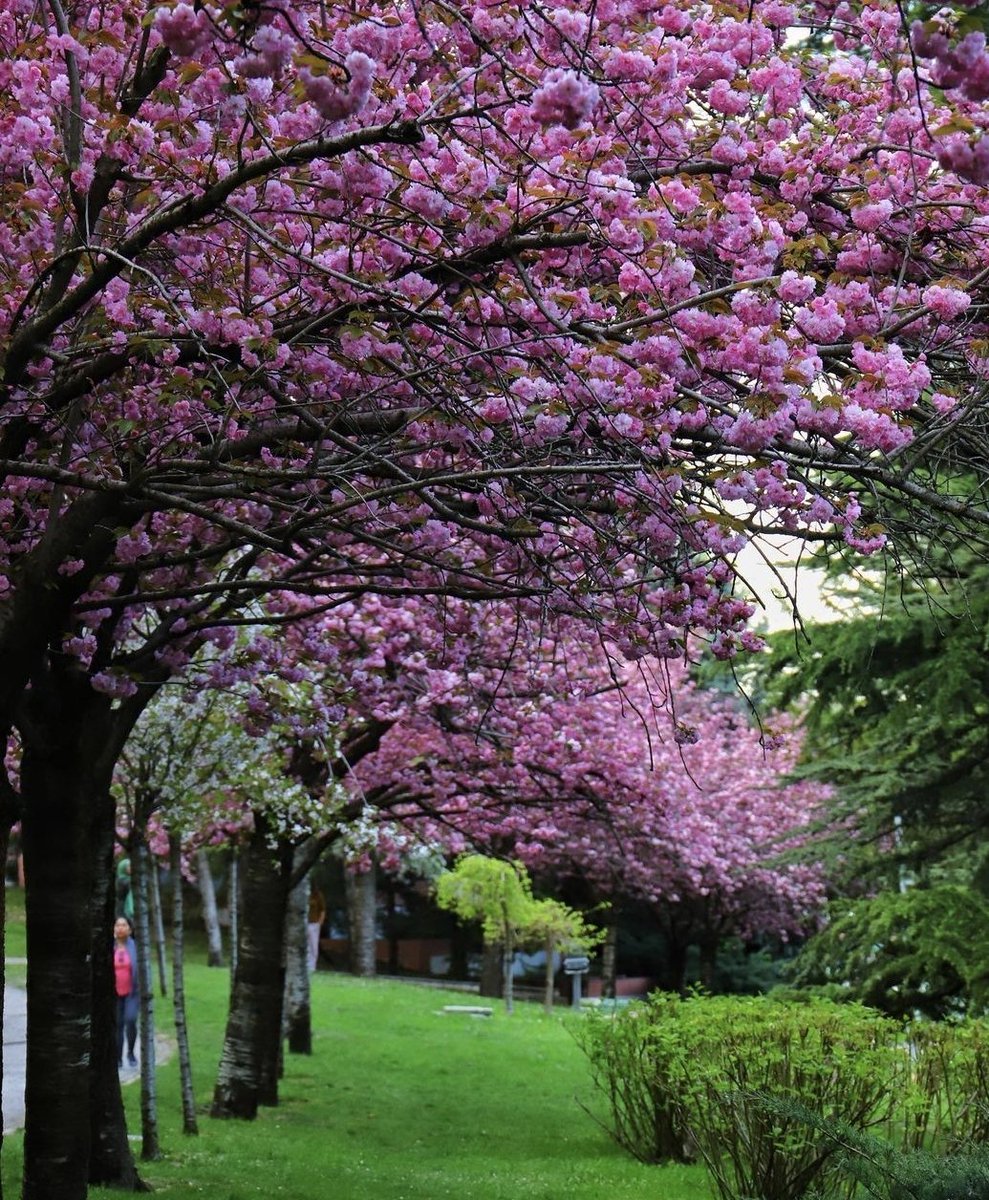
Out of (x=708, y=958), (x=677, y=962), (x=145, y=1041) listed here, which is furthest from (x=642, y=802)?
(x=677, y=962)

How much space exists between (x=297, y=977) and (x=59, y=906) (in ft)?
37.3

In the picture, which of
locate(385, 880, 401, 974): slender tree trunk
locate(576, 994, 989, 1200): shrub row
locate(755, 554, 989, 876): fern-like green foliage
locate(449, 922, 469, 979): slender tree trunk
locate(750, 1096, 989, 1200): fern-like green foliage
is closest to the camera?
locate(750, 1096, 989, 1200): fern-like green foliage

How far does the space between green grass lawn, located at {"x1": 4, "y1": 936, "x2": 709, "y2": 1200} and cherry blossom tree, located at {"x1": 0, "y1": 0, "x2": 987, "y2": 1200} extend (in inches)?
180

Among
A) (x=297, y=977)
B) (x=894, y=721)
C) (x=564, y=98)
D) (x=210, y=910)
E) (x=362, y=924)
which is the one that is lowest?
(x=297, y=977)

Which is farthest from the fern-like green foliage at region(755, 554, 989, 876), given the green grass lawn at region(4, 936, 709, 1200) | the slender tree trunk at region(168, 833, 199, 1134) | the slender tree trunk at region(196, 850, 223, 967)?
the slender tree trunk at region(196, 850, 223, 967)

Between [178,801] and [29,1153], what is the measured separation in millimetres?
3993

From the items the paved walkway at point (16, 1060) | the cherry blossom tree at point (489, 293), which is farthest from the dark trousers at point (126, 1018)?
the cherry blossom tree at point (489, 293)

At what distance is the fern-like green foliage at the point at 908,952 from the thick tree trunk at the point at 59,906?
738cm

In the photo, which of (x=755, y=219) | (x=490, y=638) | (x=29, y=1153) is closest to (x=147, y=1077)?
(x=29, y=1153)

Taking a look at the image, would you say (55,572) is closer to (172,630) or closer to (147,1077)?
(172,630)

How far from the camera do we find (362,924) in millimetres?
35156

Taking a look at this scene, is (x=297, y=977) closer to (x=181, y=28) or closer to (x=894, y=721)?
(x=894, y=721)

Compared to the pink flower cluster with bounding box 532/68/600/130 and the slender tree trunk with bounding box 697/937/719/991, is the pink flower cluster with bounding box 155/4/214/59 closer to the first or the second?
the pink flower cluster with bounding box 532/68/600/130

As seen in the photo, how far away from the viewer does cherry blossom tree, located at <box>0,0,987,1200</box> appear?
195 inches
